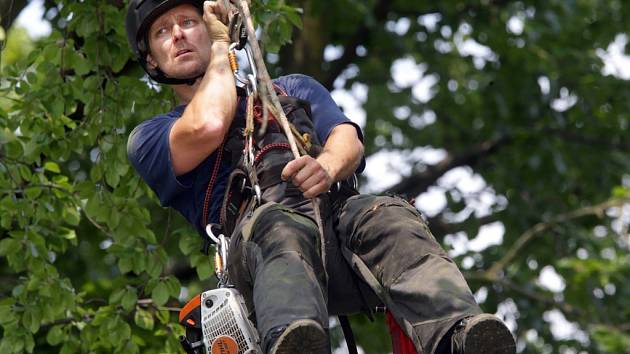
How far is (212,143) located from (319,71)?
5.82m

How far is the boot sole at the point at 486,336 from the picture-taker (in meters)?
3.49

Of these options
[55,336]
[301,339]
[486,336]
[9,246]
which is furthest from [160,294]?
[486,336]

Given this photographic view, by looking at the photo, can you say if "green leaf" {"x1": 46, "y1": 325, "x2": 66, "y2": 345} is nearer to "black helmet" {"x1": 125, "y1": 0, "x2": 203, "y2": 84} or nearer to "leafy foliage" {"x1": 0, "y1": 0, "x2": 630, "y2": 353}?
"leafy foliage" {"x1": 0, "y1": 0, "x2": 630, "y2": 353}

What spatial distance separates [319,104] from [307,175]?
2.10 feet

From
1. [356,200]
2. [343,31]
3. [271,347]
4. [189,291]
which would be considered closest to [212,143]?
[356,200]

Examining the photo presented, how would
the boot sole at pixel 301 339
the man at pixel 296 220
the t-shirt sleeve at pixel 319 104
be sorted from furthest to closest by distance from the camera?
the t-shirt sleeve at pixel 319 104
the man at pixel 296 220
the boot sole at pixel 301 339

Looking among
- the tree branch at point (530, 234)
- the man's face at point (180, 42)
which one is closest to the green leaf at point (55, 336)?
the man's face at point (180, 42)

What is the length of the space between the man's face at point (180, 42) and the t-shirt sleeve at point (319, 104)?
0.33 metres

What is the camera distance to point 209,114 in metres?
4.08

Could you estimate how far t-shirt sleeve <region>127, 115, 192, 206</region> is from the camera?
14.2 feet

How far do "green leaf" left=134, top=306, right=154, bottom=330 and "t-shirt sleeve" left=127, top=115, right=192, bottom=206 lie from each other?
1.85 meters

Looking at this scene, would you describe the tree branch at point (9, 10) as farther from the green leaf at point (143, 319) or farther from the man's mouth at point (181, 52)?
the green leaf at point (143, 319)

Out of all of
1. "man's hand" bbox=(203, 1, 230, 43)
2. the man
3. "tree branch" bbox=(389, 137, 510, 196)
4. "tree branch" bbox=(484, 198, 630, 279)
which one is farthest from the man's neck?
"tree branch" bbox=(389, 137, 510, 196)

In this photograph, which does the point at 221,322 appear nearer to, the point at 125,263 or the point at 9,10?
the point at 125,263
